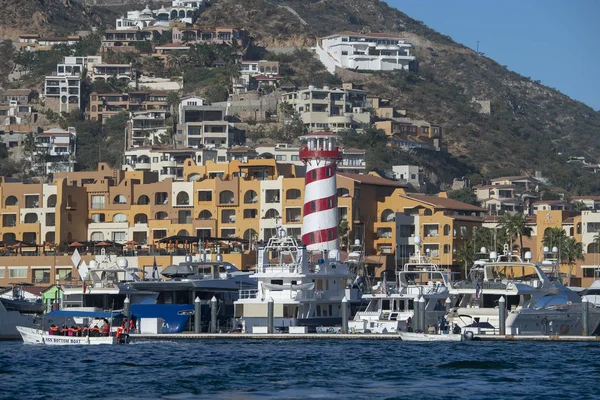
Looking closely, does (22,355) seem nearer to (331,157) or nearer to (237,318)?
(237,318)

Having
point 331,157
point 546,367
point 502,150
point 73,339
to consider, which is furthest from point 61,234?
point 502,150

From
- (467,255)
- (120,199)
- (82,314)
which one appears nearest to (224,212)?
(120,199)

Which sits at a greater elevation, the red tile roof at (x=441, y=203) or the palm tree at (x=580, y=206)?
the palm tree at (x=580, y=206)

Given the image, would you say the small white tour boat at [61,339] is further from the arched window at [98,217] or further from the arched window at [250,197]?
the arched window at [98,217]

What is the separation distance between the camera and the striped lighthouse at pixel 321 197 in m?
81.9

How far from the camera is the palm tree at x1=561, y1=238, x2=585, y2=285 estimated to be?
10219 centimetres

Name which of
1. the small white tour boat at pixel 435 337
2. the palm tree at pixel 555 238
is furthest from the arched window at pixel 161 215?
the small white tour boat at pixel 435 337

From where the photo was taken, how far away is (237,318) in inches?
2953

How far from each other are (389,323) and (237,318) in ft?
28.4

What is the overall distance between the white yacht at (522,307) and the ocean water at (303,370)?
104 inches

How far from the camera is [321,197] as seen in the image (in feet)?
270

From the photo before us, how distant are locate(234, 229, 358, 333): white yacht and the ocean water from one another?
18.4 ft

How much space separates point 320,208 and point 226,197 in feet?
92.3

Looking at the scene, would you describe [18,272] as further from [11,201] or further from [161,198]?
[161,198]
